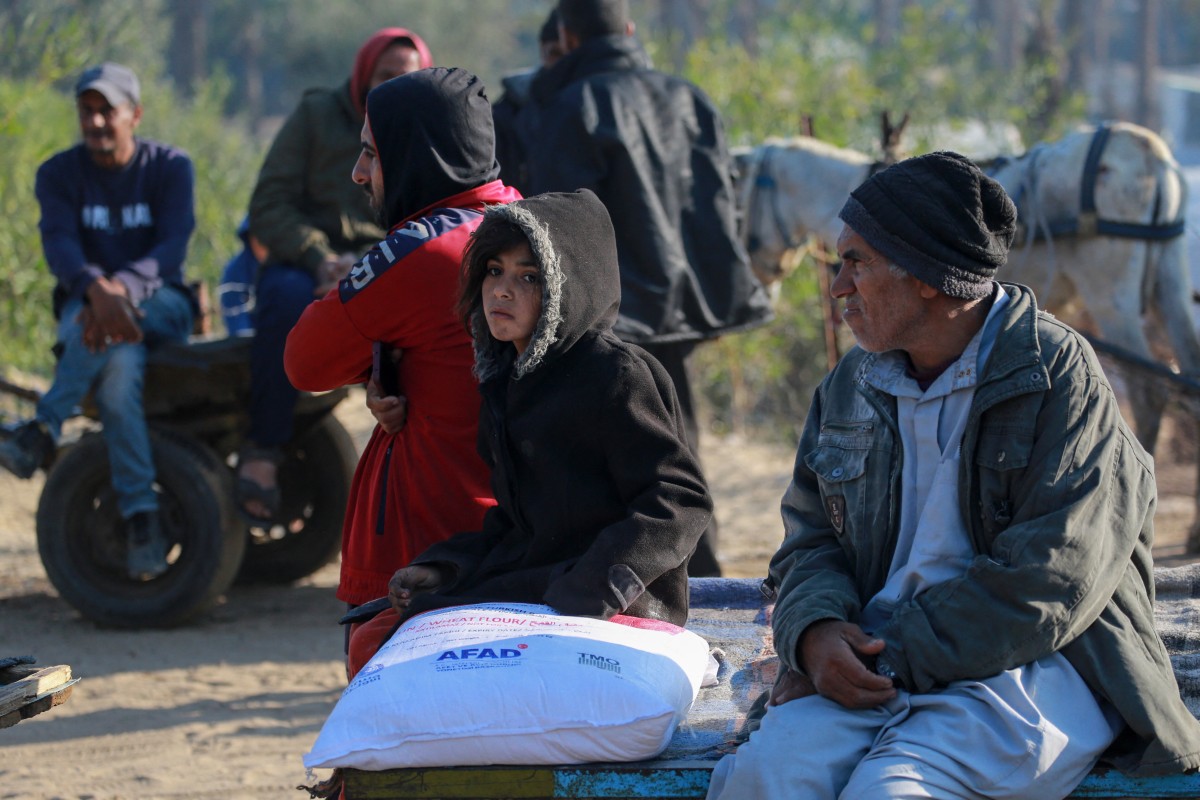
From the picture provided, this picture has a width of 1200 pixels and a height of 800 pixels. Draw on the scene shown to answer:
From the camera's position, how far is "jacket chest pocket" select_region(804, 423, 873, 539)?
2.82 m

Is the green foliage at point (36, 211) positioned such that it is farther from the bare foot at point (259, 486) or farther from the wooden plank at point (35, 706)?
the wooden plank at point (35, 706)

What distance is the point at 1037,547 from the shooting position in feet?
8.38

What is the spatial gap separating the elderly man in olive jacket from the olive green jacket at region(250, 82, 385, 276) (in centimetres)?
346

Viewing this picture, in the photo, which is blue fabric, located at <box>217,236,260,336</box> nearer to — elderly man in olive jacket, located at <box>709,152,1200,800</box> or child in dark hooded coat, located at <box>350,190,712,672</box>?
child in dark hooded coat, located at <box>350,190,712,672</box>

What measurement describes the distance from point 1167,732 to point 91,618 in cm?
507

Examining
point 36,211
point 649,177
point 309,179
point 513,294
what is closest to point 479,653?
point 513,294

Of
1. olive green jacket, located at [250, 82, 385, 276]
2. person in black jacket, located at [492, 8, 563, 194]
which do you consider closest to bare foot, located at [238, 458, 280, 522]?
olive green jacket, located at [250, 82, 385, 276]

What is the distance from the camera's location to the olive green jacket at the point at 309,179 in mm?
5812

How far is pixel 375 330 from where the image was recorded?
340 centimetres

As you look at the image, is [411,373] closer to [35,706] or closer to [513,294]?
[513,294]

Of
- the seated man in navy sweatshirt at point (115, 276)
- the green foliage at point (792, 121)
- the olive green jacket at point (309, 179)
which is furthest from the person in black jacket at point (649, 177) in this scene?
the green foliage at point (792, 121)

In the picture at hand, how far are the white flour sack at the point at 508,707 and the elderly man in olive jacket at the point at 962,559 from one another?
22 centimetres

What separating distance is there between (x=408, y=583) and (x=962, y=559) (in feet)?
4.11

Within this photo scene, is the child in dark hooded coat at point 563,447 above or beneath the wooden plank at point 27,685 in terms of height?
above
